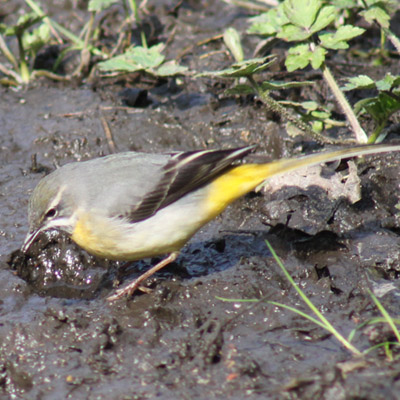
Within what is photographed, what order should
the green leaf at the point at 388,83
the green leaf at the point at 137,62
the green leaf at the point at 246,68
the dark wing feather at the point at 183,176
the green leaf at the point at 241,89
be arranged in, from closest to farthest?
the dark wing feather at the point at 183,176 → the green leaf at the point at 246,68 → the green leaf at the point at 388,83 → the green leaf at the point at 241,89 → the green leaf at the point at 137,62

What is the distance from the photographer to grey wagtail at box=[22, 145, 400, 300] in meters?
6.09

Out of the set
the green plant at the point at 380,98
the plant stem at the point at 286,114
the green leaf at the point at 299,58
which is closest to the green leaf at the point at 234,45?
the plant stem at the point at 286,114

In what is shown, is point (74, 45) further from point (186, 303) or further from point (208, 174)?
point (186, 303)

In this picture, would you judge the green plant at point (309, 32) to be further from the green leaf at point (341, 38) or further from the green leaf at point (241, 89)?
the green leaf at point (241, 89)

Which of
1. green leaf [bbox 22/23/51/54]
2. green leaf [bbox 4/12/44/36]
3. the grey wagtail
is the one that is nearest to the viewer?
the grey wagtail

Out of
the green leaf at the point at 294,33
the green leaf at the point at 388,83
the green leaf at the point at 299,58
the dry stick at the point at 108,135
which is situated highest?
the green leaf at the point at 294,33

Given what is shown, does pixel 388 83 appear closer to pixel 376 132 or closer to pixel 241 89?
pixel 376 132

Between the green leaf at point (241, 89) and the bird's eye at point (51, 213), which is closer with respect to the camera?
the bird's eye at point (51, 213)

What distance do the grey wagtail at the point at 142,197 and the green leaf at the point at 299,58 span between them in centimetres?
112

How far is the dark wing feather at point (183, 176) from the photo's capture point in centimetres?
621

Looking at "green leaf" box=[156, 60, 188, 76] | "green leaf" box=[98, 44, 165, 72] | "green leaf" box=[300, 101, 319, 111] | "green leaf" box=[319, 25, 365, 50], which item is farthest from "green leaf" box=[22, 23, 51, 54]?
"green leaf" box=[319, 25, 365, 50]

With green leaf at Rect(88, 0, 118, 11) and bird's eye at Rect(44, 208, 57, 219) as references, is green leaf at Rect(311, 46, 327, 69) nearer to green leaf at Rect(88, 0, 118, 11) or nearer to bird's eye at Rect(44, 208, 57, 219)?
bird's eye at Rect(44, 208, 57, 219)

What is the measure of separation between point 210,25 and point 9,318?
22.4ft

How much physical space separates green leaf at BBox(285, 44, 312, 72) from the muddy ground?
125 centimetres
